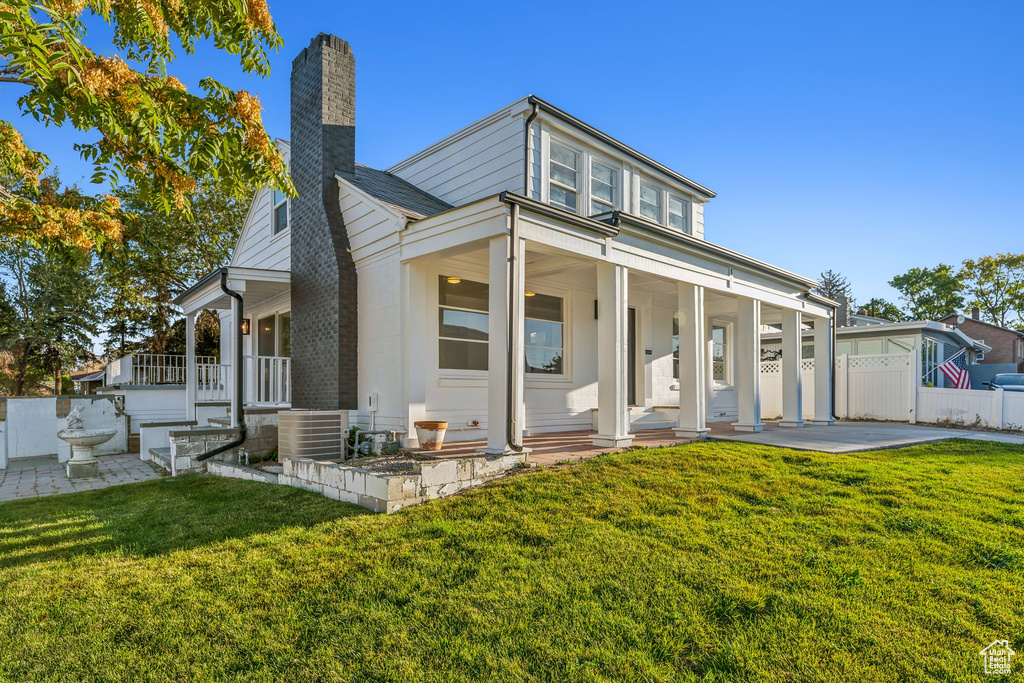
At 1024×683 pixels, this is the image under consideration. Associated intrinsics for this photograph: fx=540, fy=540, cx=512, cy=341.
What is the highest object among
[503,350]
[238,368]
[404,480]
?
[503,350]

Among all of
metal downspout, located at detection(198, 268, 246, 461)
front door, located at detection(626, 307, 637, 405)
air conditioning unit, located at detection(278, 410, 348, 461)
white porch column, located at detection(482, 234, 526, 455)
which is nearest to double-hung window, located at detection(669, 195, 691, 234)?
front door, located at detection(626, 307, 637, 405)

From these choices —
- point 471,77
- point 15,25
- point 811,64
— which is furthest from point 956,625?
point 471,77

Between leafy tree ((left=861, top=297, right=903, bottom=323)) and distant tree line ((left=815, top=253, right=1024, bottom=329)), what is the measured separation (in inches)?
3.0

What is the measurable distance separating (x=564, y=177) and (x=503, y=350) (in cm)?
504

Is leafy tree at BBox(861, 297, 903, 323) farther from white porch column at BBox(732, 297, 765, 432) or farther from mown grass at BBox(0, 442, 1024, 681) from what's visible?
mown grass at BBox(0, 442, 1024, 681)

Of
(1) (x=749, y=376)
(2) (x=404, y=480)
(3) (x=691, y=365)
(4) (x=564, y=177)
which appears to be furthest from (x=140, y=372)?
(1) (x=749, y=376)

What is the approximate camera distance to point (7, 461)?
11062 millimetres

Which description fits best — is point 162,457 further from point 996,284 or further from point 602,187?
point 996,284

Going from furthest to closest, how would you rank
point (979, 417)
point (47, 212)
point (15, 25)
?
point (979, 417), point (47, 212), point (15, 25)

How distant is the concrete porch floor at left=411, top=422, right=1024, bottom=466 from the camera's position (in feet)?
23.3

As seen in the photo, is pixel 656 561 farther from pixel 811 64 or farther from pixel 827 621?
pixel 811 64

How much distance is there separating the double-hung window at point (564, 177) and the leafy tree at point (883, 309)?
149ft

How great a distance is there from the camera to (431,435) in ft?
24.2

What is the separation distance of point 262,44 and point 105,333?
2522 cm
